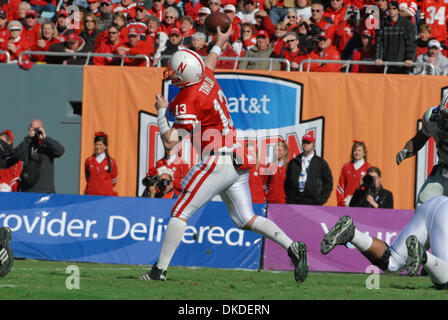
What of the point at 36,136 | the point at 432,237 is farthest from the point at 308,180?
the point at 432,237

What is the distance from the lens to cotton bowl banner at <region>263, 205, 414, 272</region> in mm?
12289

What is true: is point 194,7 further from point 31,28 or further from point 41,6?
point 41,6

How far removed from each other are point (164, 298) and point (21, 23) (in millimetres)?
11768

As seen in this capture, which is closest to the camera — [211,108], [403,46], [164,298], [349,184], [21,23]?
[164,298]

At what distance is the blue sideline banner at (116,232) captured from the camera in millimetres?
12422

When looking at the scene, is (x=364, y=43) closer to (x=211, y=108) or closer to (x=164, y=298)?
(x=211, y=108)

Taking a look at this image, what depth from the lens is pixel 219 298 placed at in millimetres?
7488

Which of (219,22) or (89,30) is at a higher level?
(89,30)

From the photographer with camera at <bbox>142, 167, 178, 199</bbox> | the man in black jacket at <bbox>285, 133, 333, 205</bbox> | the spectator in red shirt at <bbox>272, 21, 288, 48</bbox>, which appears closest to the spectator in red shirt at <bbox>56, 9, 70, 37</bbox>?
the spectator in red shirt at <bbox>272, 21, 288, 48</bbox>

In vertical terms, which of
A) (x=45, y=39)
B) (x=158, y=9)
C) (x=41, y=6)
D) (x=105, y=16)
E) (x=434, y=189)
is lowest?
(x=434, y=189)

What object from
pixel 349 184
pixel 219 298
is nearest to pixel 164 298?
pixel 219 298

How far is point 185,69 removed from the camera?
8.77 metres

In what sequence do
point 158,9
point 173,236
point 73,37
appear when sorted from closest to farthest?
point 173,236, point 73,37, point 158,9

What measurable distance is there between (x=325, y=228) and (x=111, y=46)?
6090 mm
